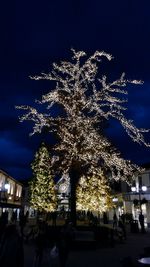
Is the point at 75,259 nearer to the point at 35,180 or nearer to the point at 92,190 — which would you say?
the point at 92,190

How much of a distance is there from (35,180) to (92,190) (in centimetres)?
1429

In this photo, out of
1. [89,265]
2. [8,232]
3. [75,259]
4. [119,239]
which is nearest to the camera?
[8,232]

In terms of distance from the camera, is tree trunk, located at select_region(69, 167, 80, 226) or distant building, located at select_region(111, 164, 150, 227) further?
distant building, located at select_region(111, 164, 150, 227)

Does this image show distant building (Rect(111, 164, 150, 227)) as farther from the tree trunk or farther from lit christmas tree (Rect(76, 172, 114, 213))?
the tree trunk

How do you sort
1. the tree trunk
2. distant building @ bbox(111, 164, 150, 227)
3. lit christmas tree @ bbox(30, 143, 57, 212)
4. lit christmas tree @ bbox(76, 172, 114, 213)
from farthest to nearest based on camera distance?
lit christmas tree @ bbox(30, 143, 57, 212) → distant building @ bbox(111, 164, 150, 227) → lit christmas tree @ bbox(76, 172, 114, 213) → the tree trunk

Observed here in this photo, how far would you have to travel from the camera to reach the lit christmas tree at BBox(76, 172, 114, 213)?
1459 inches

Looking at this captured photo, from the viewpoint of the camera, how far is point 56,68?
18219 mm

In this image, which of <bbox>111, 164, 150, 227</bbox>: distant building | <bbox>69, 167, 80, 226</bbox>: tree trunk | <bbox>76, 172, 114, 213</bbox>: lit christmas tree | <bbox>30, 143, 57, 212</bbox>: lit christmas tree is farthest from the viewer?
<bbox>30, 143, 57, 212</bbox>: lit christmas tree

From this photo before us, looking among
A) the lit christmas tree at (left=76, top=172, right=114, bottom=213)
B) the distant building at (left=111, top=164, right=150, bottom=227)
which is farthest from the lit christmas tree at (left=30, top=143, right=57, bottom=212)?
the distant building at (left=111, top=164, right=150, bottom=227)

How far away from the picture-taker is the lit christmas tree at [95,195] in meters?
37.1

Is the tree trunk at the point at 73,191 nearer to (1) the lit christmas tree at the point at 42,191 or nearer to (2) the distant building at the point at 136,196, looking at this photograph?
(2) the distant building at the point at 136,196

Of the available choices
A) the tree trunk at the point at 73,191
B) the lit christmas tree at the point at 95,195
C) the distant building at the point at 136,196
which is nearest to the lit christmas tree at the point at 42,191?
the lit christmas tree at the point at 95,195

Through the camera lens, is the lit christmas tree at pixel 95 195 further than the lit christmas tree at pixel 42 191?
No

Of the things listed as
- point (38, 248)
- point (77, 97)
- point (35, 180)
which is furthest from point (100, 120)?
point (35, 180)
